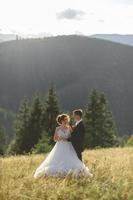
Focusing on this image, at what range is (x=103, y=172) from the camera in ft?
44.9

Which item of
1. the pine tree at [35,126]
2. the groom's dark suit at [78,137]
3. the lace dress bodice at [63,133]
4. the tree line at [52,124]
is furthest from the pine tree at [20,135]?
the groom's dark suit at [78,137]

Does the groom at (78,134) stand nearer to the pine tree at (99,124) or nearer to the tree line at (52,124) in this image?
the tree line at (52,124)

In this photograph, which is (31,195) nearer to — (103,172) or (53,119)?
(103,172)

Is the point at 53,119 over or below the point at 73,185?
below

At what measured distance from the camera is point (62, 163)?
14.0 m

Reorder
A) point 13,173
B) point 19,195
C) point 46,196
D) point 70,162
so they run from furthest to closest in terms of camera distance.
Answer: point 70,162 → point 13,173 → point 46,196 → point 19,195

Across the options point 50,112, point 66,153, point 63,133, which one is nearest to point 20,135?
point 50,112

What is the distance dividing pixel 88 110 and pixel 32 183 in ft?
159

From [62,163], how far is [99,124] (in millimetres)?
44198

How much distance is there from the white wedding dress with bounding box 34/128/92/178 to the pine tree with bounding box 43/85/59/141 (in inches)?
1706

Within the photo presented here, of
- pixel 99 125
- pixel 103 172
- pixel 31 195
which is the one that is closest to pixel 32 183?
pixel 31 195

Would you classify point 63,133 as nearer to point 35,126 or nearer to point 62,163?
point 62,163

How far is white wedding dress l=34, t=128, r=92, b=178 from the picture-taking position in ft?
43.8

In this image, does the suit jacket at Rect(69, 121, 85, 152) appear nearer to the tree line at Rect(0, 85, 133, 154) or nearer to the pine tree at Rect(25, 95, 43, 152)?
the tree line at Rect(0, 85, 133, 154)
